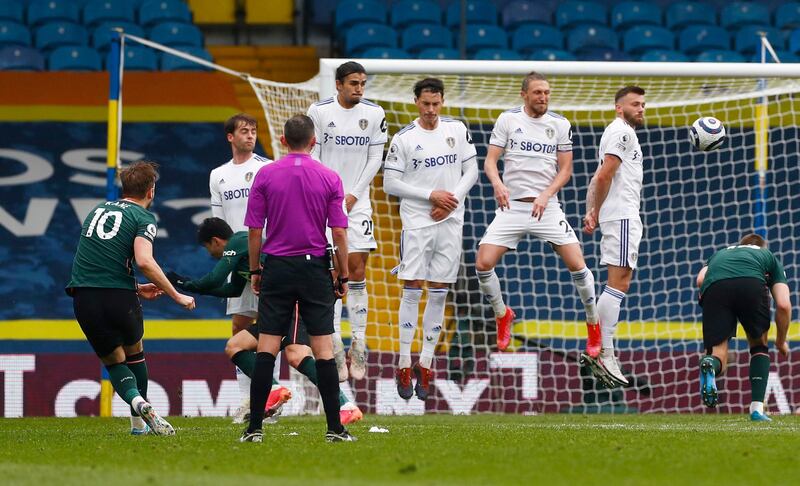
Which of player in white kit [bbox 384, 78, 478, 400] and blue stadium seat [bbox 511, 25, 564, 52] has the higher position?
blue stadium seat [bbox 511, 25, 564, 52]

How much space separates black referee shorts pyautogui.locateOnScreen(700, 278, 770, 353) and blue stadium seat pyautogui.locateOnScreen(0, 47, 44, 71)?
34.2ft

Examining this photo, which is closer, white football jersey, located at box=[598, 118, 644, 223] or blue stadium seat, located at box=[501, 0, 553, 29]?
white football jersey, located at box=[598, 118, 644, 223]

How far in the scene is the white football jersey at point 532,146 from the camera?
1106 cm

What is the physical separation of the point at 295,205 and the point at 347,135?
3260 mm

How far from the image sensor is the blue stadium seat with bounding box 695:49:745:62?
1798 centimetres

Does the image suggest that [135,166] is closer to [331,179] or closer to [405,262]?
[331,179]

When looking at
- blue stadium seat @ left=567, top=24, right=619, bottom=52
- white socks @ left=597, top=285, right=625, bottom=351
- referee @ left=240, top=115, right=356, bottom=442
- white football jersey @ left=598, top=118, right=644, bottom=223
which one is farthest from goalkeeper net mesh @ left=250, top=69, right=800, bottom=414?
referee @ left=240, top=115, right=356, bottom=442

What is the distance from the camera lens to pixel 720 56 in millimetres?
18094

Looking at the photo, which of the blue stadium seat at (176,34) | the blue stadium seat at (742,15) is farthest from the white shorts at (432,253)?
the blue stadium seat at (742,15)

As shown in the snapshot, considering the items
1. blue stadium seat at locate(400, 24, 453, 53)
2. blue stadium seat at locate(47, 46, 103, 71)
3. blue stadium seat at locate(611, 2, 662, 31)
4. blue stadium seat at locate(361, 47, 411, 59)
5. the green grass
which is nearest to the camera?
the green grass

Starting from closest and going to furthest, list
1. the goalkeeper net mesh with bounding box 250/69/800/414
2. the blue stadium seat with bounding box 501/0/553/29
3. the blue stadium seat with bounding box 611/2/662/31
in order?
the goalkeeper net mesh with bounding box 250/69/800/414
the blue stadium seat with bounding box 501/0/553/29
the blue stadium seat with bounding box 611/2/662/31

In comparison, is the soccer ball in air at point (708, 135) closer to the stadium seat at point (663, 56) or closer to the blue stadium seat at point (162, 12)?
the stadium seat at point (663, 56)

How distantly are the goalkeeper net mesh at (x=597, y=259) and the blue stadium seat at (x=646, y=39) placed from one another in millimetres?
2502

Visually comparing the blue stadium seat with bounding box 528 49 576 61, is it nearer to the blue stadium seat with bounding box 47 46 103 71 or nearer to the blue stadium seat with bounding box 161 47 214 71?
the blue stadium seat with bounding box 161 47 214 71
